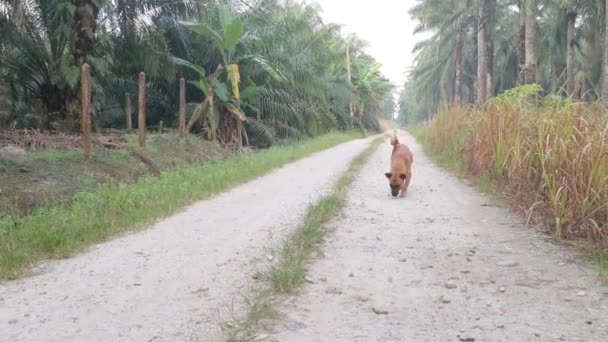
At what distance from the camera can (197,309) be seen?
11.8ft

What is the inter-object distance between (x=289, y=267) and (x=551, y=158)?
3.29 m

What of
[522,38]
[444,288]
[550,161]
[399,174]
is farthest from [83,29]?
[522,38]

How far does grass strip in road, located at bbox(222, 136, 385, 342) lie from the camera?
325cm

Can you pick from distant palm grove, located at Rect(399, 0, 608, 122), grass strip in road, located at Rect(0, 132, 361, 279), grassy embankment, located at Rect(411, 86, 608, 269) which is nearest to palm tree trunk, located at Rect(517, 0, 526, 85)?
distant palm grove, located at Rect(399, 0, 608, 122)

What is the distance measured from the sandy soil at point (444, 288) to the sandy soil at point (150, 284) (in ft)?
2.10

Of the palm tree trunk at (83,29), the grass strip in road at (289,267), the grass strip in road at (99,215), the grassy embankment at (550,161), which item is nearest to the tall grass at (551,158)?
the grassy embankment at (550,161)

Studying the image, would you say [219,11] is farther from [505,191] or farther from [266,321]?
[266,321]

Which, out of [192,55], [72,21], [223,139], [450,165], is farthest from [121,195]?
[192,55]

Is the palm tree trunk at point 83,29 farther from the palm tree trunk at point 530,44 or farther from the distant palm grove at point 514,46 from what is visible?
the palm tree trunk at point 530,44

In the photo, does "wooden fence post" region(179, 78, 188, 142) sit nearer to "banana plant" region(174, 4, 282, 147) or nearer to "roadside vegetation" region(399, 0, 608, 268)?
"banana plant" region(174, 4, 282, 147)

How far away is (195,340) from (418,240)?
114 inches

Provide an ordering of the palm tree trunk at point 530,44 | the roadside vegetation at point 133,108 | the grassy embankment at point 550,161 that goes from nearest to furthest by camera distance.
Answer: the grassy embankment at point 550,161
the roadside vegetation at point 133,108
the palm tree trunk at point 530,44

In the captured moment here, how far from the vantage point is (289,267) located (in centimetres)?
422

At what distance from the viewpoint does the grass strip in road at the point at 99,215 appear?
5.09 m
